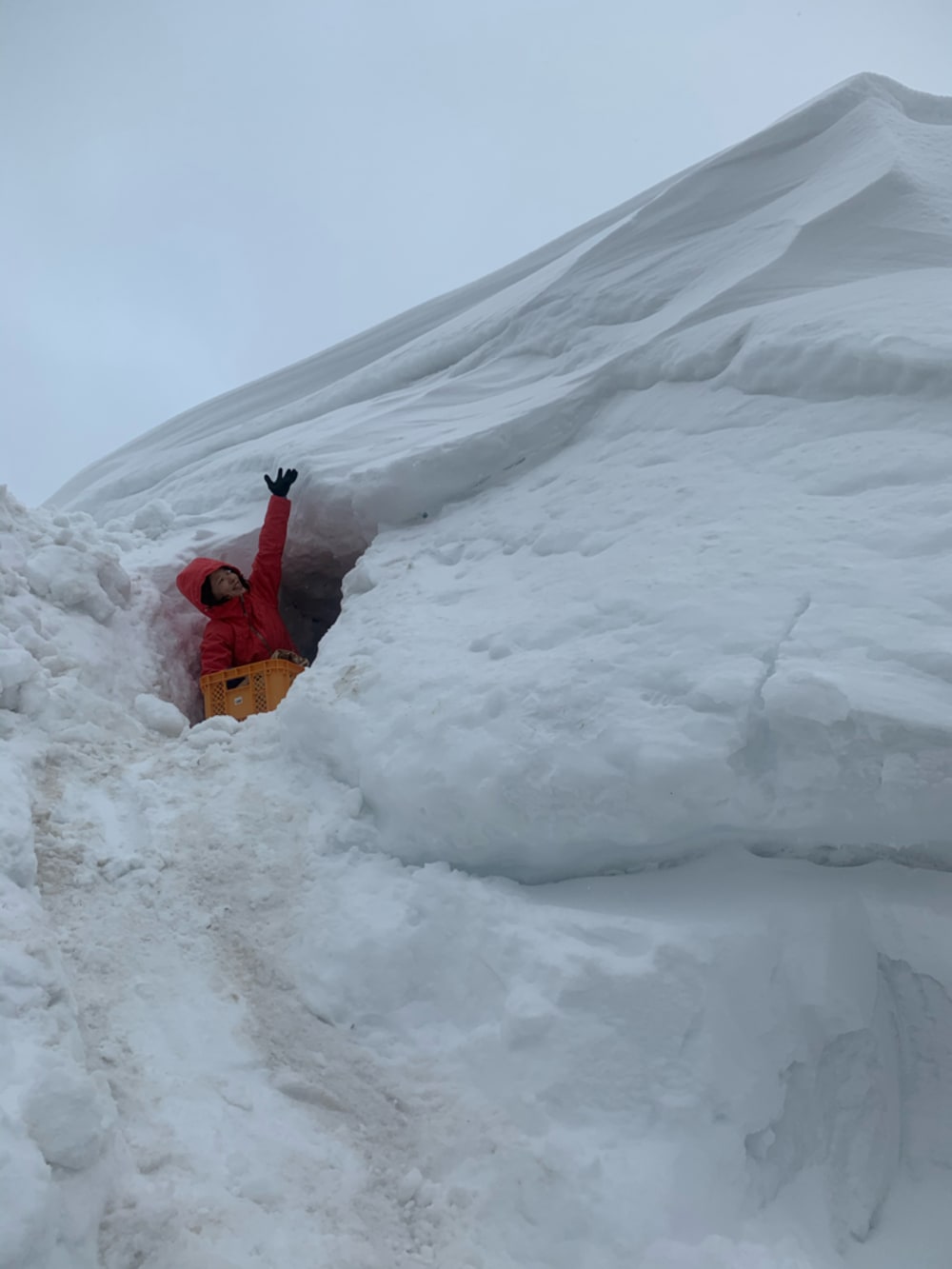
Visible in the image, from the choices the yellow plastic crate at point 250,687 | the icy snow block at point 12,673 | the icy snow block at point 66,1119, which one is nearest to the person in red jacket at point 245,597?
the yellow plastic crate at point 250,687

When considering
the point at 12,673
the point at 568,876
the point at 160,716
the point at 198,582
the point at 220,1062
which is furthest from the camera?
the point at 198,582

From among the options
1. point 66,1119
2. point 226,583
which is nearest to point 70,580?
point 226,583

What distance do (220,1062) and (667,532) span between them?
1.91 meters

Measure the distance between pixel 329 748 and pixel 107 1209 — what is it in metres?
1.48

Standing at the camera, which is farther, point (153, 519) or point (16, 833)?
point (153, 519)

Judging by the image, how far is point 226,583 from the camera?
169 inches

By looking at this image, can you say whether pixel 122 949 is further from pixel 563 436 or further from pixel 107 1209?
pixel 563 436

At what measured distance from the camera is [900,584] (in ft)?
7.36

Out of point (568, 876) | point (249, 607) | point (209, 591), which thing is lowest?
point (568, 876)

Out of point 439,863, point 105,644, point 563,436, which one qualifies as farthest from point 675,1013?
point 105,644

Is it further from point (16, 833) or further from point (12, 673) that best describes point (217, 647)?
point (16, 833)

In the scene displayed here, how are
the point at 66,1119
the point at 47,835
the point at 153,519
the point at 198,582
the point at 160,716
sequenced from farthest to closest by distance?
1. the point at 153,519
2. the point at 198,582
3. the point at 160,716
4. the point at 47,835
5. the point at 66,1119

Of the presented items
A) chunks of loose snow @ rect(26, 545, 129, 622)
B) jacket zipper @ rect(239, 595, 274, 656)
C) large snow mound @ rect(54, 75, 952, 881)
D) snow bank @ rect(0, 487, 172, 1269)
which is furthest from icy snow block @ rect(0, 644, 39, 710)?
jacket zipper @ rect(239, 595, 274, 656)

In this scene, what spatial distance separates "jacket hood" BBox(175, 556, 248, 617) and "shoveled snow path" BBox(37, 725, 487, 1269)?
4.86 feet
